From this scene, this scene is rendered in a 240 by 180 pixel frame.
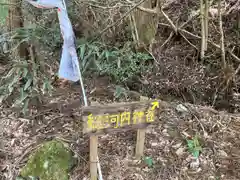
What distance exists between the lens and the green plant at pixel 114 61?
366 cm

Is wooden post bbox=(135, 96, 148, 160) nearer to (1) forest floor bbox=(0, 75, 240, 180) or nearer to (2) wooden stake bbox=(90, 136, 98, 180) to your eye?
(1) forest floor bbox=(0, 75, 240, 180)

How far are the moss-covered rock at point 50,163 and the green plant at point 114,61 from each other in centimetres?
139

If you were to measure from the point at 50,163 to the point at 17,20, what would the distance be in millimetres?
2080

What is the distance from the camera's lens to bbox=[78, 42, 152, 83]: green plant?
3.66 metres

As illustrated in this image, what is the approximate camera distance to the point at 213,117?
10.9 ft

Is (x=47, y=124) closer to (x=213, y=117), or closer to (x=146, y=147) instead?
(x=146, y=147)

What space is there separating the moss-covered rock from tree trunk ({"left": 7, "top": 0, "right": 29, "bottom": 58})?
1.46 metres

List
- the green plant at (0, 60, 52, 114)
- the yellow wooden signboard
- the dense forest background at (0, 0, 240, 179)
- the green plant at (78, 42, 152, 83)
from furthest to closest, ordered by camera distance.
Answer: the green plant at (78, 42, 152, 83) < the dense forest background at (0, 0, 240, 179) < the green plant at (0, 60, 52, 114) < the yellow wooden signboard

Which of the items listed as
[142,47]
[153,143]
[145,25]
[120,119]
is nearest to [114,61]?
[142,47]

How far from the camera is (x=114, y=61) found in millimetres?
3705

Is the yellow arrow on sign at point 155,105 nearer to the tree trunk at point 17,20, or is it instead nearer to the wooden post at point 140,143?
the wooden post at point 140,143

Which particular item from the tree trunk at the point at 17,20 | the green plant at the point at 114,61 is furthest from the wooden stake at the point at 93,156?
the tree trunk at the point at 17,20

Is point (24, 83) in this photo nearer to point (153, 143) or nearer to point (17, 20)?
point (17, 20)

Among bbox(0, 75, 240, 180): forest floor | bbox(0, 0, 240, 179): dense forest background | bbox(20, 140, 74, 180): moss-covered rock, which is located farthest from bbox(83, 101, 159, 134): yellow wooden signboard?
bbox(0, 0, 240, 179): dense forest background
